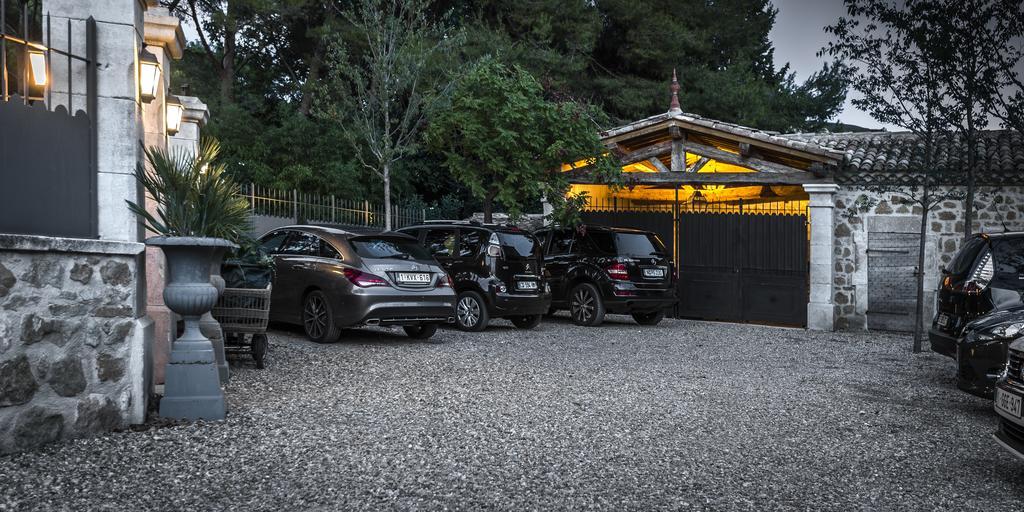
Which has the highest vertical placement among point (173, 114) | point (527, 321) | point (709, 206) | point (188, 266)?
point (173, 114)

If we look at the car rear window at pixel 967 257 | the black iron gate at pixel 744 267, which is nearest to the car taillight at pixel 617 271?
the black iron gate at pixel 744 267

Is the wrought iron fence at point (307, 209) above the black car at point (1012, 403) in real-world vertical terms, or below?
above

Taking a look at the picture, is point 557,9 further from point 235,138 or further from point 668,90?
point 235,138

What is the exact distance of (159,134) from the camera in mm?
8180

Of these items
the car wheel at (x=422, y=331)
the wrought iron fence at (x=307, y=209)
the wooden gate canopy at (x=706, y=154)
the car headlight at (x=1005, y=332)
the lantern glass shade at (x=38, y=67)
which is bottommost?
the car wheel at (x=422, y=331)

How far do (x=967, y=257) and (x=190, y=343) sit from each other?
7.59 meters

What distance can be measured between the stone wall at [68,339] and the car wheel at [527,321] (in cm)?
841

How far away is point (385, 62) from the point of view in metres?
18.5

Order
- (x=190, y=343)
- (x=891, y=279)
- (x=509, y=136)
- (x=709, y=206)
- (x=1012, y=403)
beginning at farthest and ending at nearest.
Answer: (x=709, y=206)
(x=891, y=279)
(x=509, y=136)
(x=190, y=343)
(x=1012, y=403)

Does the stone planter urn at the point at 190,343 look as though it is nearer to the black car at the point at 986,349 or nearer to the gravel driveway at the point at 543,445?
the gravel driveway at the point at 543,445

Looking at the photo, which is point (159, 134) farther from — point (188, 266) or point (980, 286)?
point (980, 286)

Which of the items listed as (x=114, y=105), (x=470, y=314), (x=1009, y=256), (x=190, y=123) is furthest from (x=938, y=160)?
(x=114, y=105)

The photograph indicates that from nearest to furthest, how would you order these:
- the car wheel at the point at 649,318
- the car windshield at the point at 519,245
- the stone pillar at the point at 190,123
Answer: the stone pillar at the point at 190,123 → the car windshield at the point at 519,245 → the car wheel at the point at 649,318

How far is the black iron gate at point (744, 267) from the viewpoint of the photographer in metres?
16.4
